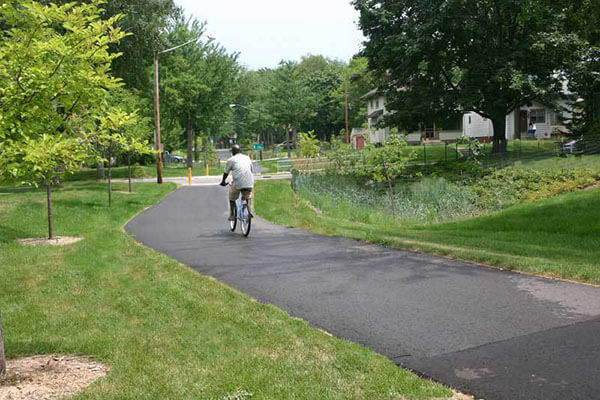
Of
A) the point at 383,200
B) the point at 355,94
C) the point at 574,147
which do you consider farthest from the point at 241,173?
the point at 355,94

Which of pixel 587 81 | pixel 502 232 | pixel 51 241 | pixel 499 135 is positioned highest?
pixel 587 81

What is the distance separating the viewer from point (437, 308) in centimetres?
699

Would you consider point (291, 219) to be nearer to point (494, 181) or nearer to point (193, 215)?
point (193, 215)

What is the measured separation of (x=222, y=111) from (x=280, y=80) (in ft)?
55.2

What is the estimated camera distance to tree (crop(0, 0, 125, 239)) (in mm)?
5930

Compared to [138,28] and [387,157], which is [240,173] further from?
[138,28]

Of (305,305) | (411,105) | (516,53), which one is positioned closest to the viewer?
(305,305)

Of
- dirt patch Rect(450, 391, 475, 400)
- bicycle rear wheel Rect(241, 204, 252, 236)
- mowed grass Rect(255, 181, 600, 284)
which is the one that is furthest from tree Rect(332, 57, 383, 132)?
dirt patch Rect(450, 391, 475, 400)

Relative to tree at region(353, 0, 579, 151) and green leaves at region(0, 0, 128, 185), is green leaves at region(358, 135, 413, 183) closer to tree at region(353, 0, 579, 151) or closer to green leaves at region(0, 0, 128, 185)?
tree at region(353, 0, 579, 151)

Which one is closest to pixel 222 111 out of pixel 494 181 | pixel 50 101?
pixel 494 181

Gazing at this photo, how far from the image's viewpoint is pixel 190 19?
5516 centimetres

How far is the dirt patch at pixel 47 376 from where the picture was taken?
467 centimetres

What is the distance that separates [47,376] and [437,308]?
4334mm

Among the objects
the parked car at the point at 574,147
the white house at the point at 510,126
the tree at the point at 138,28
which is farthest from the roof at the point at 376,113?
the tree at the point at 138,28
